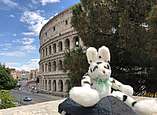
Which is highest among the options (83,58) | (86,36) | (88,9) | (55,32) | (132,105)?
(55,32)

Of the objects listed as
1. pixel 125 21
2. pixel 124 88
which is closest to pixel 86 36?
pixel 125 21

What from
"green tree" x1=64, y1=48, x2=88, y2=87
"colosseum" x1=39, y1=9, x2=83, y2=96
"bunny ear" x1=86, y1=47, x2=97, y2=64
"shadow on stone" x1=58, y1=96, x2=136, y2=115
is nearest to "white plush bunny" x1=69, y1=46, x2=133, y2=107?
"bunny ear" x1=86, y1=47, x2=97, y2=64

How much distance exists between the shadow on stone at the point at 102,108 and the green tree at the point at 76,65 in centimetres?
900

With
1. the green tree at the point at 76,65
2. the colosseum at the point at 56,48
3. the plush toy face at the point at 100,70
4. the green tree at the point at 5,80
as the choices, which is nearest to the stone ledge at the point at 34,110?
the plush toy face at the point at 100,70

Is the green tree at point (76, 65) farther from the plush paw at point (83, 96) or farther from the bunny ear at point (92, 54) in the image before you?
the plush paw at point (83, 96)

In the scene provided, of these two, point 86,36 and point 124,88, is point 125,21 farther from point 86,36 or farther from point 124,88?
point 124,88

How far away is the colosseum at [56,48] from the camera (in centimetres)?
3045

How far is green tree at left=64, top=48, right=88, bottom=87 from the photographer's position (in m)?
13.3

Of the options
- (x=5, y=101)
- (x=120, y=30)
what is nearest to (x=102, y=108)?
(x=120, y=30)

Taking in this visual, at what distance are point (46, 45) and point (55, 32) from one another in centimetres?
381

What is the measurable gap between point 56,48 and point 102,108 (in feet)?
97.0

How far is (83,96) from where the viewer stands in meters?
3.39

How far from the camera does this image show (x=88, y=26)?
1338 cm

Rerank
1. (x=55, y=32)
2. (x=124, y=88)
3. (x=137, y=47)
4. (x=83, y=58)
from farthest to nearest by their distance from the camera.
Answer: (x=55, y=32) → (x=83, y=58) → (x=137, y=47) → (x=124, y=88)
